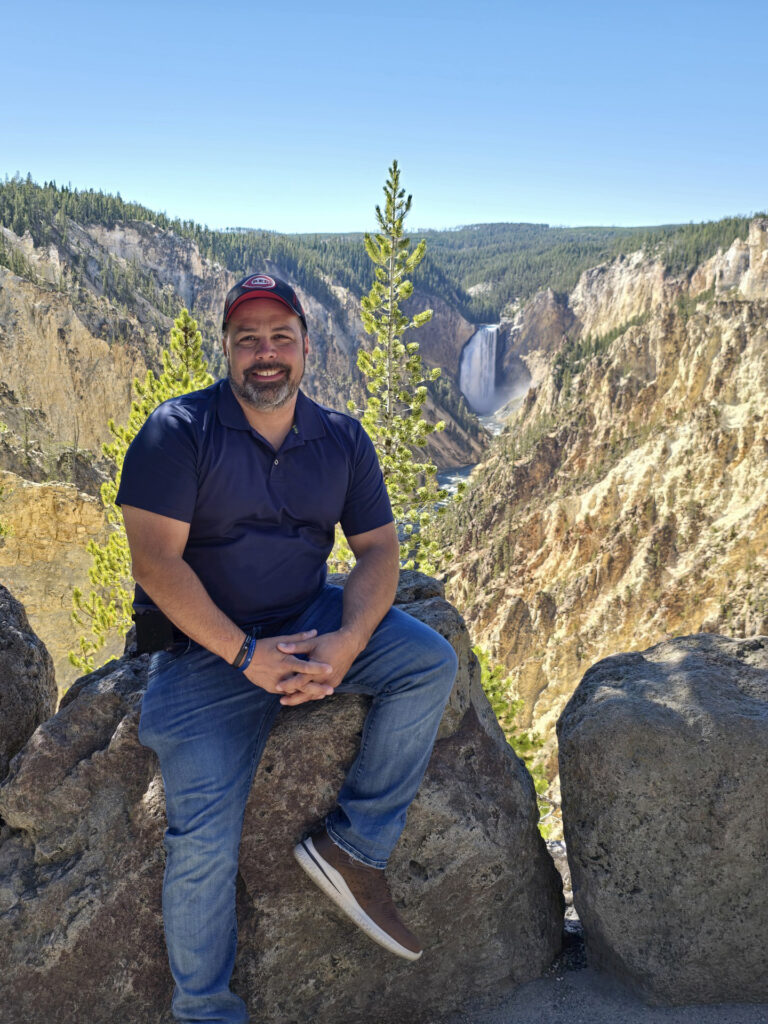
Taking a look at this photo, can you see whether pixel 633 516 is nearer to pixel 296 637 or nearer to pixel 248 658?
pixel 296 637

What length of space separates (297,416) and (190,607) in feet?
2.87

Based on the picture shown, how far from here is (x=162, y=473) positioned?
8.36 feet

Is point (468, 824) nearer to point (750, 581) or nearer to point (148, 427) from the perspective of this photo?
point (148, 427)

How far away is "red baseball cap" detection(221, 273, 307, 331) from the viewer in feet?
9.30

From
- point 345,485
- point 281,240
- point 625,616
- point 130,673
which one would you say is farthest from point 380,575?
point 281,240

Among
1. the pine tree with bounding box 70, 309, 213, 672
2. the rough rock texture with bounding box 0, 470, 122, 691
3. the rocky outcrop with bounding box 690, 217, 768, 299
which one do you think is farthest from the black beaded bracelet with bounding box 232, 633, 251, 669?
the rocky outcrop with bounding box 690, 217, 768, 299

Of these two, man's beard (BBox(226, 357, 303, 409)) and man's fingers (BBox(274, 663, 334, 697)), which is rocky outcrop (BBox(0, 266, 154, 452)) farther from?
man's fingers (BBox(274, 663, 334, 697))

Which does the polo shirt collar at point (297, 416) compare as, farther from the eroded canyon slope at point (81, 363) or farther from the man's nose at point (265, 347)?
the eroded canyon slope at point (81, 363)

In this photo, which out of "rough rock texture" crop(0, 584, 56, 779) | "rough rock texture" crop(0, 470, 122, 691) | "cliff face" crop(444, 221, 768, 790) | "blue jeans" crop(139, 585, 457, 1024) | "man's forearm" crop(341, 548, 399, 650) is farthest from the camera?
"cliff face" crop(444, 221, 768, 790)

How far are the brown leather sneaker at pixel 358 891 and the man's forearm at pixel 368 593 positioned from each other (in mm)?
722

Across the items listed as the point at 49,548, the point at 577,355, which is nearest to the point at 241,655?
the point at 49,548

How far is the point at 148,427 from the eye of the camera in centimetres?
264

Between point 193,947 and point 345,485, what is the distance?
1.66 meters

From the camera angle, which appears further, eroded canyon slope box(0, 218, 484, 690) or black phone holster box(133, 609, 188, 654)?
eroded canyon slope box(0, 218, 484, 690)
